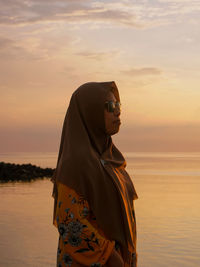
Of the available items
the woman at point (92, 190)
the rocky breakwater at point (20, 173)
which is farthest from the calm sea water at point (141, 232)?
the rocky breakwater at point (20, 173)

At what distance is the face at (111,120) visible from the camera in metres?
2.22

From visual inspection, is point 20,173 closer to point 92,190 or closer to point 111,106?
point 111,106

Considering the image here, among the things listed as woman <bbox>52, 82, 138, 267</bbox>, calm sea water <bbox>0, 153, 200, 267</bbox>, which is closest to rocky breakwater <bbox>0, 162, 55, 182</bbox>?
calm sea water <bbox>0, 153, 200, 267</bbox>

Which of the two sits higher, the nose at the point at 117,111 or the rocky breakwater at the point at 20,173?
the nose at the point at 117,111

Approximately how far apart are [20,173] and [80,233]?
16.7m

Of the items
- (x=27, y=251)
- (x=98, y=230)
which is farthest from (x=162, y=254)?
(x=98, y=230)

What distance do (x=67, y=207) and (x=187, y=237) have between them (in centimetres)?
516

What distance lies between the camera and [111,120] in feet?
7.34

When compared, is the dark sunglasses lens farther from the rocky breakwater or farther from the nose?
the rocky breakwater


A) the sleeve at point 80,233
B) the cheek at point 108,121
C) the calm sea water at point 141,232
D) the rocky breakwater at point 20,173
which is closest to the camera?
the sleeve at point 80,233

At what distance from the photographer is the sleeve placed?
2.05 meters

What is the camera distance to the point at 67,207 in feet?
6.75

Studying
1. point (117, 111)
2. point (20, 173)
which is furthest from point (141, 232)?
point (20, 173)

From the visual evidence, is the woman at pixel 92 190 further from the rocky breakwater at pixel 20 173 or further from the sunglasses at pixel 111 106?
the rocky breakwater at pixel 20 173
